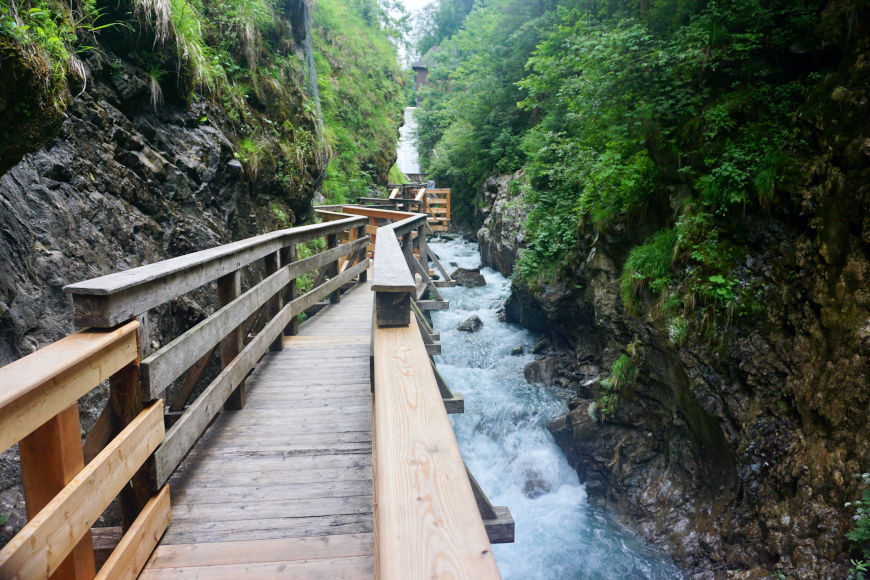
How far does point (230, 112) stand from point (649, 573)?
8.49m

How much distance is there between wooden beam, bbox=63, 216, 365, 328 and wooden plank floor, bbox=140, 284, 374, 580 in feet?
3.45

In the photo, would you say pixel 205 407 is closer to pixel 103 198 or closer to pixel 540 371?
pixel 103 198

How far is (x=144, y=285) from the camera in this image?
2.07m

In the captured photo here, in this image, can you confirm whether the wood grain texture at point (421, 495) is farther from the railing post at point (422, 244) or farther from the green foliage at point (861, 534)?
the railing post at point (422, 244)

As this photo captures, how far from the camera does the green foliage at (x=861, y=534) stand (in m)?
3.56

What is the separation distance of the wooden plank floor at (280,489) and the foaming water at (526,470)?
11.7 feet

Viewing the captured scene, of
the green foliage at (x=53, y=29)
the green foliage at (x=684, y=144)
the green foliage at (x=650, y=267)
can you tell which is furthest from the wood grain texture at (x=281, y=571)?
the green foliage at (x=650, y=267)

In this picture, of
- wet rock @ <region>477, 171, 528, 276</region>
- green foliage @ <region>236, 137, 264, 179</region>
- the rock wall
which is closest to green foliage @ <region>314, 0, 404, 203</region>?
wet rock @ <region>477, 171, 528, 276</region>

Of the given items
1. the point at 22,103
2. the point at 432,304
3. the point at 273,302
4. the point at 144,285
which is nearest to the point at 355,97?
the point at 432,304

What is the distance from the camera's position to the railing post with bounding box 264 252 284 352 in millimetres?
4452

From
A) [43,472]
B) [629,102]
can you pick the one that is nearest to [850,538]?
[43,472]

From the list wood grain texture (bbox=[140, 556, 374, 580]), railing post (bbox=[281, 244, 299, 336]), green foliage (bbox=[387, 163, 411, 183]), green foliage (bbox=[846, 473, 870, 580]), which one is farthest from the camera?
green foliage (bbox=[387, 163, 411, 183])

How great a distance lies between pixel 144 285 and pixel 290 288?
3.16 meters

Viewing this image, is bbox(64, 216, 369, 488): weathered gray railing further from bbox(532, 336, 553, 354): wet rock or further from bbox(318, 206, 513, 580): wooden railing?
bbox(532, 336, 553, 354): wet rock
